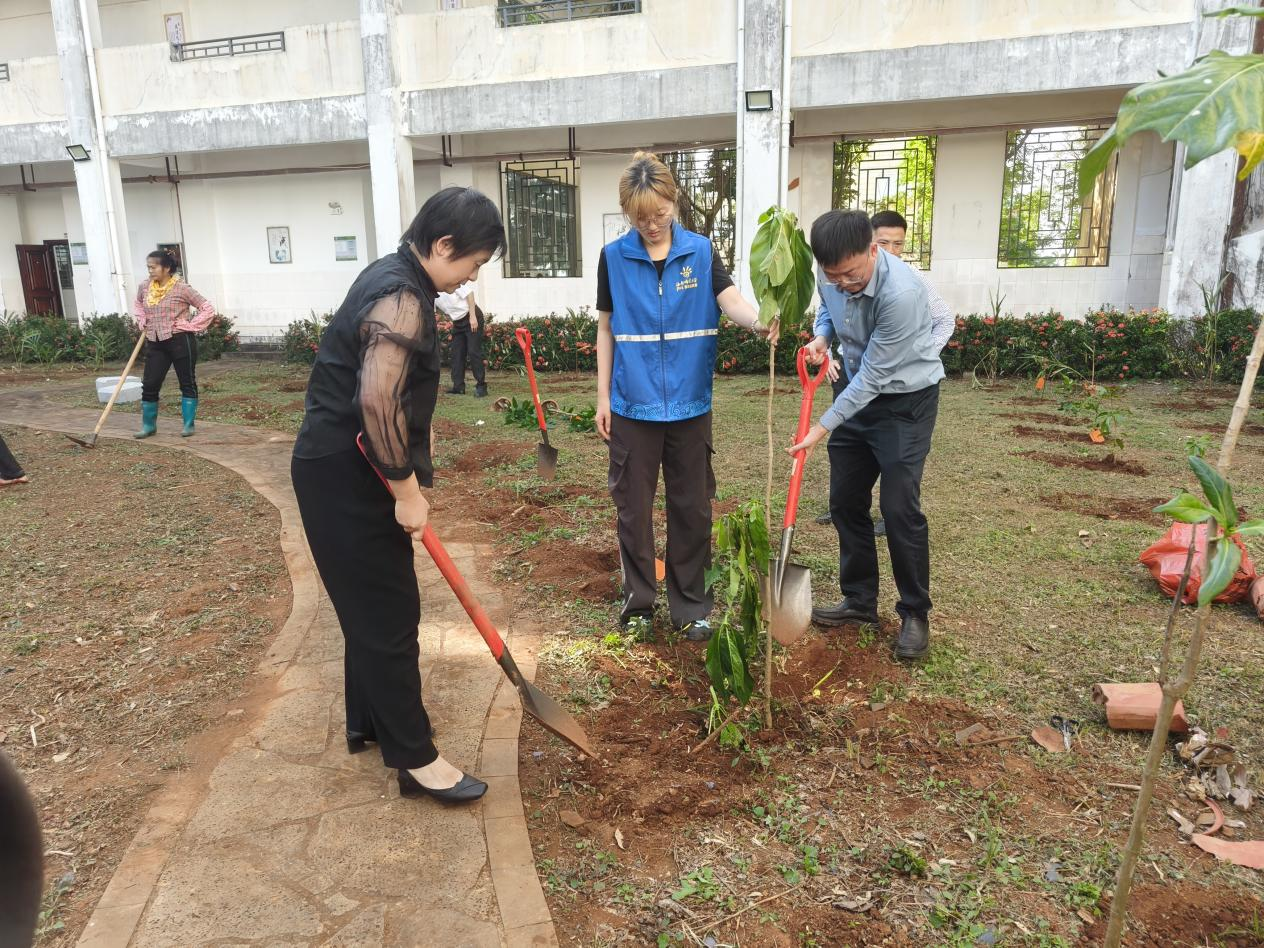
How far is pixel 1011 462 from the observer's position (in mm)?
6609

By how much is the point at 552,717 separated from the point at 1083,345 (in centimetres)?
1034

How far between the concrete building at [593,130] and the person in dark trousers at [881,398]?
8589mm

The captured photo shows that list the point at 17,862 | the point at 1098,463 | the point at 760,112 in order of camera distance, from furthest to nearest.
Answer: the point at 760,112
the point at 1098,463
the point at 17,862

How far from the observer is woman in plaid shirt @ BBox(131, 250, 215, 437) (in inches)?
302

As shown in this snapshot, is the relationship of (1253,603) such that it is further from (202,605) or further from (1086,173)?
(202,605)

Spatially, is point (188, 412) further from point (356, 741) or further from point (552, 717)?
point (552, 717)

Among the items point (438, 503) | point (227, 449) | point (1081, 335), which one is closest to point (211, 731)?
point (438, 503)

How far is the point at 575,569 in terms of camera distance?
14.6ft

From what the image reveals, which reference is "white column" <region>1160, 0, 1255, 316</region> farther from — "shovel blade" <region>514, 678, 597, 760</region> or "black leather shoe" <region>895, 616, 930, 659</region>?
"shovel blade" <region>514, 678, 597, 760</region>

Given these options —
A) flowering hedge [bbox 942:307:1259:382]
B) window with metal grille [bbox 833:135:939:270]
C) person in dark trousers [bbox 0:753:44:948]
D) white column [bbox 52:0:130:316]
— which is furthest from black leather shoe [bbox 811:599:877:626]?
white column [bbox 52:0:130:316]

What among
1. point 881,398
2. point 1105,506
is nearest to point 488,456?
point 881,398

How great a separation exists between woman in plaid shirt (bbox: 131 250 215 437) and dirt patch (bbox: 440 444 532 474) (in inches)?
101

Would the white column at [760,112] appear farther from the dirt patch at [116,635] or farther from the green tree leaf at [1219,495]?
the green tree leaf at [1219,495]

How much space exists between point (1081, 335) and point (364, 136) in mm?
10476
